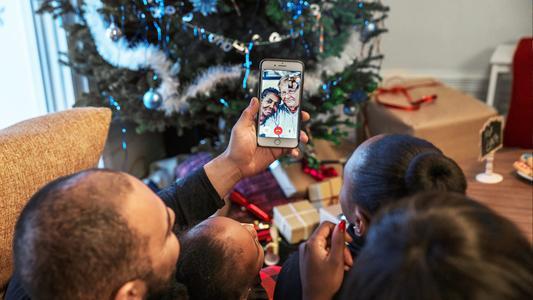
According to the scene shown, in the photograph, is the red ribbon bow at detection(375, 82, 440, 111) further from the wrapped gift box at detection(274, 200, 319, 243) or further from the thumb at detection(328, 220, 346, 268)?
the thumb at detection(328, 220, 346, 268)

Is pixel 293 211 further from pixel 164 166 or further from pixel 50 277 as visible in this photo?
pixel 50 277

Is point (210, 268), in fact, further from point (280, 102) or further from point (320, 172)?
point (320, 172)

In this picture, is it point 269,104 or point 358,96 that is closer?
point 269,104

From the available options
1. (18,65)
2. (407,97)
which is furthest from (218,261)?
(407,97)

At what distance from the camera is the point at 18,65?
175cm

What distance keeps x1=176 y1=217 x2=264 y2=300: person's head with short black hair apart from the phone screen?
0.79 ft

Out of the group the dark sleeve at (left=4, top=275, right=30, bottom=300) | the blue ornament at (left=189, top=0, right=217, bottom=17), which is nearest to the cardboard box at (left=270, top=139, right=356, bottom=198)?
the blue ornament at (left=189, top=0, right=217, bottom=17)

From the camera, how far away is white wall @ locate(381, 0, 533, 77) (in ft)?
7.57

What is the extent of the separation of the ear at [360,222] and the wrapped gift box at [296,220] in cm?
71

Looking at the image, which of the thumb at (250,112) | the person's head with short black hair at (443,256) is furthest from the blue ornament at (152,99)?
the person's head with short black hair at (443,256)

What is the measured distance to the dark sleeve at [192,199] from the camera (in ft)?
3.43

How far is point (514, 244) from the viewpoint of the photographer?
1.76 feet

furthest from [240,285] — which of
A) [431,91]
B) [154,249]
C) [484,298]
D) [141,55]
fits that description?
[431,91]

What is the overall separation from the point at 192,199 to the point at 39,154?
34cm
